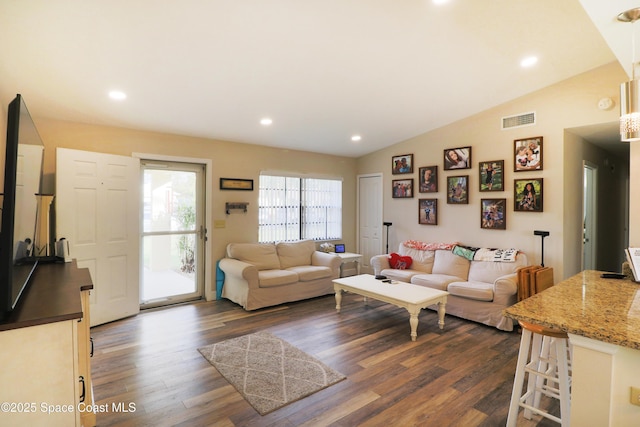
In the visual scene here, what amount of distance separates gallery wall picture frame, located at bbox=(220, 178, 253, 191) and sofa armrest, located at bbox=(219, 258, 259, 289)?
1.09 m

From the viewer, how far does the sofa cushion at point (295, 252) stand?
525 cm

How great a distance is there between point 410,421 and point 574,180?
3.90 m

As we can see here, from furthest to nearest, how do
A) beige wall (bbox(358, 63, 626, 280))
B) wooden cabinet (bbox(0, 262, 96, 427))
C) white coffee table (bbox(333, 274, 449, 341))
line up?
beige wall (bbox(358, 63, 626, 280)), white coffee table (bbox(333, 274, 449, 341)), wooden cabinet (bbox(0, 262, 96, 427))

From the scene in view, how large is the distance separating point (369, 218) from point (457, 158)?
2.06 m

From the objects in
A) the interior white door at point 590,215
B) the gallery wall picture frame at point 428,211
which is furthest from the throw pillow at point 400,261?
the interior white door at point 590,215

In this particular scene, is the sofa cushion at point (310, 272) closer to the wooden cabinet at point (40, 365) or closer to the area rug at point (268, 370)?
the area rug at point (268, 370)

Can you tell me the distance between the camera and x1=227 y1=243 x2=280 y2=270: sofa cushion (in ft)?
16.0

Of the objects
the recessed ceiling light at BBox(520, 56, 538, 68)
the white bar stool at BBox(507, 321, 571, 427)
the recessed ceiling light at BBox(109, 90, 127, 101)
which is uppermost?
the recessed ceiling light at BBox(520, 56, 538, 68)

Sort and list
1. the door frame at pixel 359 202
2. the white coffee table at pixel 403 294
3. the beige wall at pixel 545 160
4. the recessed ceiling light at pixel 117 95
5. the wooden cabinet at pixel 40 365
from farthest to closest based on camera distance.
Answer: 1. the door frame at pixel 359 202
2. the beige wall at pixel 545 160
3. the white coffee table at pixel 403 294
4. the recessed ceiling light at pixel 117 95
5. the wooden cabinet at pixel 40 365

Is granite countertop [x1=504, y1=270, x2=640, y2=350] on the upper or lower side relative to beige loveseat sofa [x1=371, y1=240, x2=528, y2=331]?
upper

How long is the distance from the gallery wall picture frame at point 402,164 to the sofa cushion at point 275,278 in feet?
8.61

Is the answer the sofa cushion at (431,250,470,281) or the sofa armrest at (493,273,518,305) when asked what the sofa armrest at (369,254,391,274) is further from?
the sofa armrest at (493,273,518,305)

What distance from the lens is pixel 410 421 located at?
2.16 m

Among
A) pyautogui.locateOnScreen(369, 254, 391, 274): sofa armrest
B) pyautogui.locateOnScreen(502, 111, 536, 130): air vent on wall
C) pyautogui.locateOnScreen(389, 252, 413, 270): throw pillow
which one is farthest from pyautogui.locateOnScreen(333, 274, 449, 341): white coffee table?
pyautogui.locateOnScreen(502, 111, 536, 130): air vent on wall
